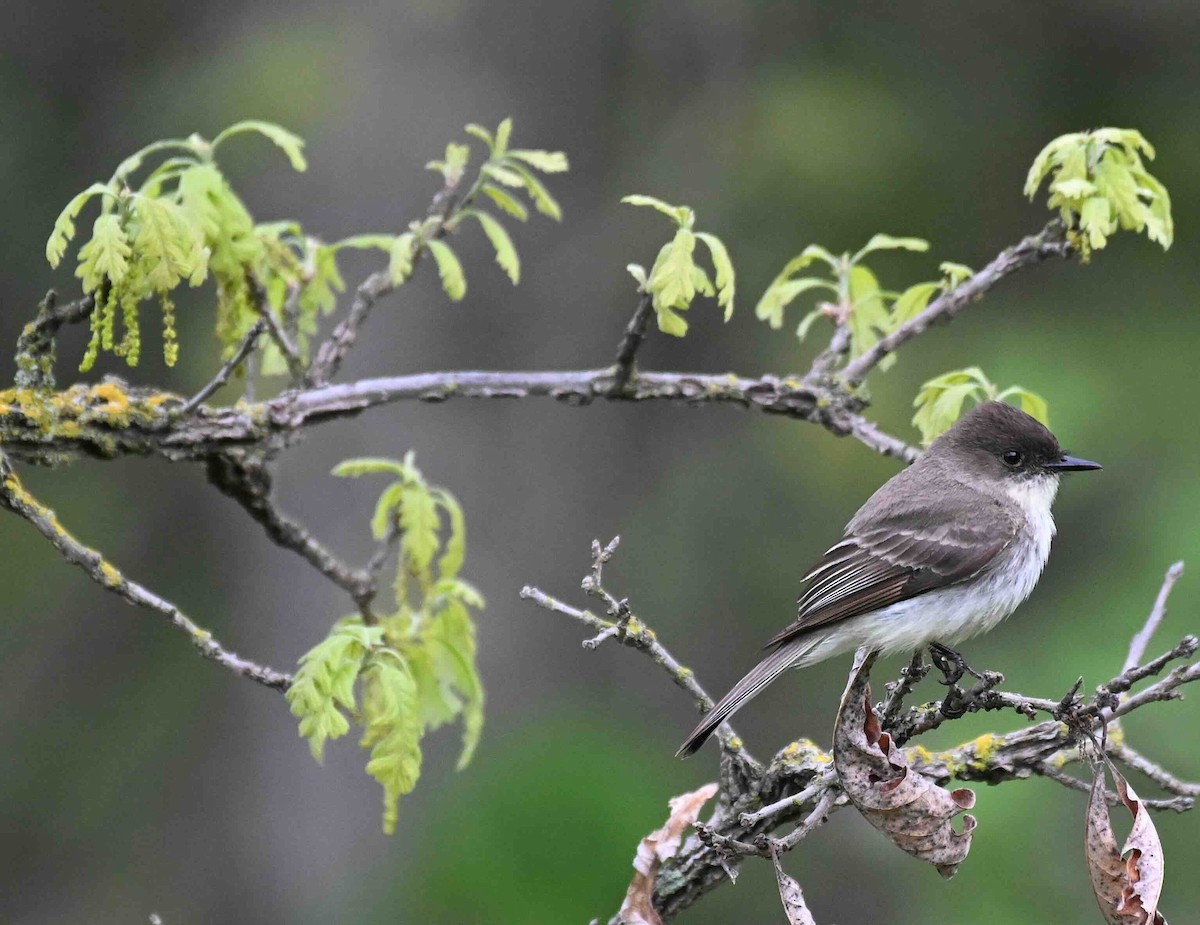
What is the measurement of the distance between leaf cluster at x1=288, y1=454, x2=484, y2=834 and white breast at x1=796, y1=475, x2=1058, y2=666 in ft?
2.93

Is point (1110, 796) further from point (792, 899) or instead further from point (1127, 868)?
point (792, 899)

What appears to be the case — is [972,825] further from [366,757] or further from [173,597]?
[173,597]

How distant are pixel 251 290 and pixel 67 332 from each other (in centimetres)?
639

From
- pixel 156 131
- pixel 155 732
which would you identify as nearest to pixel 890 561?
pixel 156 131

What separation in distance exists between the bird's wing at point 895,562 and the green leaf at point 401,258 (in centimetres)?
129

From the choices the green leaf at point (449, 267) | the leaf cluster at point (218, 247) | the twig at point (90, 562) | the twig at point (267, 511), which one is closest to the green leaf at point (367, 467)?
the twig at point (267, 511)

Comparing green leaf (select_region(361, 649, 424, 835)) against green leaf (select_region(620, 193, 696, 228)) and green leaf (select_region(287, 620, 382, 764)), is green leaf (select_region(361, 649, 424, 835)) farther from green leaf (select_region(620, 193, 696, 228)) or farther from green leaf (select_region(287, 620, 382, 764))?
green leaf (select_region(620, 193, 696, 228))

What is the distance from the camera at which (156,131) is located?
9.11 metres

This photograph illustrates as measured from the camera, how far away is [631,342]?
11.5 ft

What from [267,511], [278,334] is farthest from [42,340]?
[267,511]

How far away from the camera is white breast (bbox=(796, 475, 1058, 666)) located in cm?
387

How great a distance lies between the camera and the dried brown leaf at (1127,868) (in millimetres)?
2562

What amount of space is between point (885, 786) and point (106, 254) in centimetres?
177

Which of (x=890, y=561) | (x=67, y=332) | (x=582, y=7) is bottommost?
(x=890, y=561)
